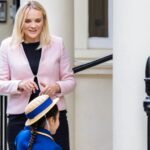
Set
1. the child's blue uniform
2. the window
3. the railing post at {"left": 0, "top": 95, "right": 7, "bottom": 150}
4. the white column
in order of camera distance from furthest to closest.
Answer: the window
the railing post at {"left": 0, "top": 95, "right": 7, "bottom": 150}
the white column
the child's blue uniform

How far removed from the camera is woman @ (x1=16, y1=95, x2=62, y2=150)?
3551 millimetres

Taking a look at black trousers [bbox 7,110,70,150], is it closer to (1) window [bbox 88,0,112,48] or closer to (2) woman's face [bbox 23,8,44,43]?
(2) woman's face [bbox 23,8,44,43]

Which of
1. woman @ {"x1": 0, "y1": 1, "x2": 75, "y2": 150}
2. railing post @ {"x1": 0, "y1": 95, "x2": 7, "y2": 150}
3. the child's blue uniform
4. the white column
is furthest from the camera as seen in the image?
railing post @ {"x1": 0, "y1": 95, "x2": 7, "y2": 150}

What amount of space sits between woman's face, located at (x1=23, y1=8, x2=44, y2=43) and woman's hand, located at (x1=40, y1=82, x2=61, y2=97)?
0.38 m

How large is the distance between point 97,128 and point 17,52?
2076 mm

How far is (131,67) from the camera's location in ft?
13.9

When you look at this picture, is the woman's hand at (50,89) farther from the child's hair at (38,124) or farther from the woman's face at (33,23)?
the child's hair at (38,124)

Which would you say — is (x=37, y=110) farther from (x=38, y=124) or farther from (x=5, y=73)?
(x=5, y=73)

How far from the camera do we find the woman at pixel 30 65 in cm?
448

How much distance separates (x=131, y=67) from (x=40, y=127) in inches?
37.3

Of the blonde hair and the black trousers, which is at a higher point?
the blonde hair

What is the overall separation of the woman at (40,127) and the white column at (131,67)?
791 mm

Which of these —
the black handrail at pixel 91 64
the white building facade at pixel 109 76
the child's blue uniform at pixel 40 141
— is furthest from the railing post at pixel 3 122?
the child's blue uniform at pixel 40 141

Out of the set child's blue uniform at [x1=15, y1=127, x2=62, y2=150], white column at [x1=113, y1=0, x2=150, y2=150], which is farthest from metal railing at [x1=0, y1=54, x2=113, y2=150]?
child's blue uniform at [x1=15, y1=127, x2=62, y2=150]
